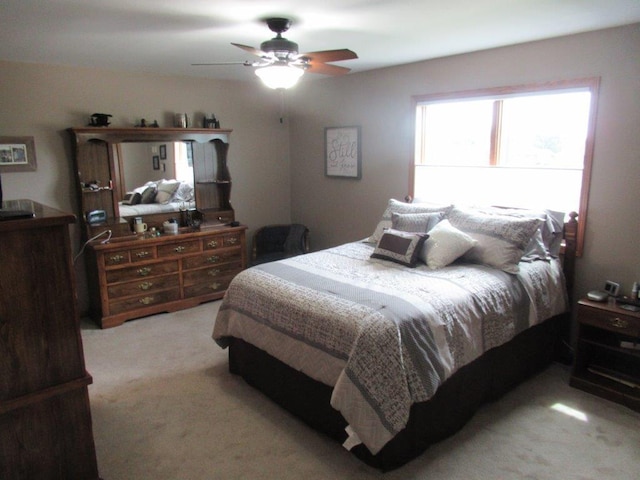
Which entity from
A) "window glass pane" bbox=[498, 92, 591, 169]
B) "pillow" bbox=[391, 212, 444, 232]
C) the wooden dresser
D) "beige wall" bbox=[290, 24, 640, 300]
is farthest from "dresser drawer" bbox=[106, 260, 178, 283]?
"window glass pane" bbox=[498, 92, 591, 169]

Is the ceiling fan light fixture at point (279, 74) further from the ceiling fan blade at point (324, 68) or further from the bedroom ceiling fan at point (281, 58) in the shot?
the ceiling fan blade at point (324, 68)

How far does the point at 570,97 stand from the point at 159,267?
3.73 metres

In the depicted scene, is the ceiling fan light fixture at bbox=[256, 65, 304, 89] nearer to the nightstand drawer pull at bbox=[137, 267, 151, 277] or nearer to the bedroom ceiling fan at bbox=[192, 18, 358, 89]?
the bedroom ceiling fan at bbox=[192, 18, 358, 89]

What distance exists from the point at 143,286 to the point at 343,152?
2.44 meters

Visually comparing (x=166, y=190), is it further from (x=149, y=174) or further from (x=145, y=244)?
(x=145, y=244)

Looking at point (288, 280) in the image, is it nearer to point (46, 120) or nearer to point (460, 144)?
point (460, 144)

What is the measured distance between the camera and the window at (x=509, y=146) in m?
3.30

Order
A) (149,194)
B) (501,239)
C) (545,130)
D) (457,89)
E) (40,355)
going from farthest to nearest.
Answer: (149,194) → (457,89) → (545,130) → (501,239) → (40,355)

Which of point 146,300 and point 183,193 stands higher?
point 183,193

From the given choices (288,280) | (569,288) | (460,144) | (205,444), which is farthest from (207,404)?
(460,144)

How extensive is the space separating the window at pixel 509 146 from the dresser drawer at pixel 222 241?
192 cm

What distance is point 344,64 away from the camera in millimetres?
4277

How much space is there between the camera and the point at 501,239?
122 inches

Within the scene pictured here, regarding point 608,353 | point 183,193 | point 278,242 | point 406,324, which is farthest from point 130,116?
point 608,353
